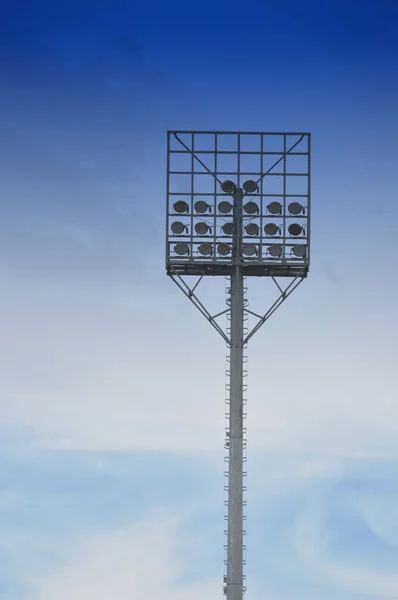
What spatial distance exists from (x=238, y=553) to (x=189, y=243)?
18696 mm

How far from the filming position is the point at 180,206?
104688 mm

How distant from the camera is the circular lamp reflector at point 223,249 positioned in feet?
344

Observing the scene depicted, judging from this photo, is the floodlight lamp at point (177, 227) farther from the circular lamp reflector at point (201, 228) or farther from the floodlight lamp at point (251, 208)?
the floodlight lamp at point (251, 208)

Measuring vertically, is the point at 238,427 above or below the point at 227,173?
below

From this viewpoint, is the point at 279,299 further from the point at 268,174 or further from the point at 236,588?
the point at 236,588

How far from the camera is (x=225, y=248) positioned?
104938 millimetres

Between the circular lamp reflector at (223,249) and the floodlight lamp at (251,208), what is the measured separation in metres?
2.44

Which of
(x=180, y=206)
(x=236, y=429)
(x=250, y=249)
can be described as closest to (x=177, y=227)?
(x=180, y=206)

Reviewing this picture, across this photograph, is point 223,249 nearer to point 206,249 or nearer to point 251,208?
point 206,249

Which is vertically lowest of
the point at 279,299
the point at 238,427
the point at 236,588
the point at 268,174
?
the point at 236,588

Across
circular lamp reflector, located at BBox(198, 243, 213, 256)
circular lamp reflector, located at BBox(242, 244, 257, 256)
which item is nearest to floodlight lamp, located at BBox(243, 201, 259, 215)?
circular lamp reflector, located at BBox(242, 244, 257, 256)

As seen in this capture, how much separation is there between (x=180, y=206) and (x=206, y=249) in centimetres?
303

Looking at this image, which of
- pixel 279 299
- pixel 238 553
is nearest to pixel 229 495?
pixel 238 553

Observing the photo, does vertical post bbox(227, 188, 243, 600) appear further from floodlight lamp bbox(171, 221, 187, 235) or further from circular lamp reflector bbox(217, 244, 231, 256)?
floodlight lamp bbox(171, 221, 187, 235)
